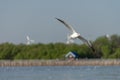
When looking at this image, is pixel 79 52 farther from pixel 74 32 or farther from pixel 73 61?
pixel 74 32

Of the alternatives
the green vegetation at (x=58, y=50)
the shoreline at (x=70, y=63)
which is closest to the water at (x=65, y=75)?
the shoreline at (x=70, y=63)

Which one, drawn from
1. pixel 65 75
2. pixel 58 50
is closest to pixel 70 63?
pixel 58 50

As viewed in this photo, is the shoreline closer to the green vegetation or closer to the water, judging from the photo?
the green vegetation

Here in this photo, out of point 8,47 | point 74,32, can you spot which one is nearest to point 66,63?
point 8,47

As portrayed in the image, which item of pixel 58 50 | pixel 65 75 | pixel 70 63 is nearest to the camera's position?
pixel 65 75

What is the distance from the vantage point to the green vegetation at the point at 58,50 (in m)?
110

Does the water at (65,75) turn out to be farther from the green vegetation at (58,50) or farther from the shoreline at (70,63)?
the green vegetation at (58,50)

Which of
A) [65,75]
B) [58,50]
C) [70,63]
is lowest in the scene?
[65,75]

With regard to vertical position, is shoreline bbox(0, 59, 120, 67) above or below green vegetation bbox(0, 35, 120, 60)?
below

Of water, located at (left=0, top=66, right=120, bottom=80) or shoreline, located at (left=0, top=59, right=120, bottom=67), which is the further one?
shoreline, located at (left=0, top=59, right=120, bottom=67)

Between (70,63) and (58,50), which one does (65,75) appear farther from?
(58,50)

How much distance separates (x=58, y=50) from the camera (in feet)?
369

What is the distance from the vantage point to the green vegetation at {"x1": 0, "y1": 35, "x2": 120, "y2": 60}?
109581 mm

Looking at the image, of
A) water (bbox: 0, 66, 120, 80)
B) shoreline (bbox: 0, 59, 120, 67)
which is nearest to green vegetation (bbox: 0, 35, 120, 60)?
shoreline (bbox: 0, 59, 120, 67)
